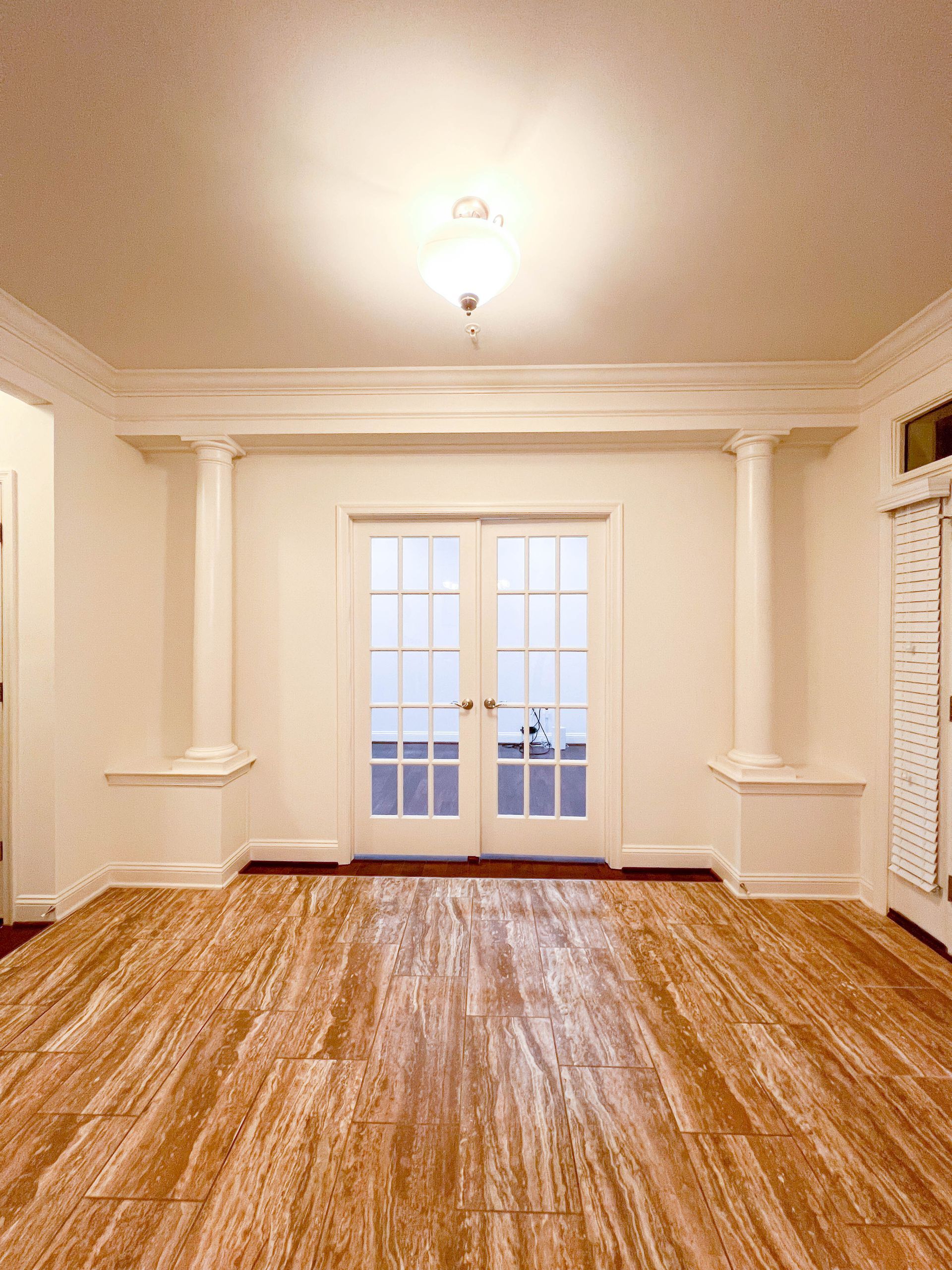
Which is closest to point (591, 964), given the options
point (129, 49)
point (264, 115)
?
point (264, 115)

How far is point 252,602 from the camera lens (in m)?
3.46

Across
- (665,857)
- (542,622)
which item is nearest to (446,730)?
(542,622)

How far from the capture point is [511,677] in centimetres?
352

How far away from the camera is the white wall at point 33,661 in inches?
108

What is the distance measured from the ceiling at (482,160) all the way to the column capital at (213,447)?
25.6 inches

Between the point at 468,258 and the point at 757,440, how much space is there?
6.64 feet

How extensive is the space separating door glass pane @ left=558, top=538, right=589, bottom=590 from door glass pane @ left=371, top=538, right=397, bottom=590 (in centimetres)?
100

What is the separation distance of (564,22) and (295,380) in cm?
212

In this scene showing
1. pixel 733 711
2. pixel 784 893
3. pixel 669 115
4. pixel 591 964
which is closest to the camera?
pixel 669 115

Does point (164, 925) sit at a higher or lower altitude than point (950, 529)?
lower

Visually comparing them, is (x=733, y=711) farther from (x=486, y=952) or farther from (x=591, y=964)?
(x=486, y=952)

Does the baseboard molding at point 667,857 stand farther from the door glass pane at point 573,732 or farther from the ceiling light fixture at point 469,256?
the ceiling light fixture at point 469,256

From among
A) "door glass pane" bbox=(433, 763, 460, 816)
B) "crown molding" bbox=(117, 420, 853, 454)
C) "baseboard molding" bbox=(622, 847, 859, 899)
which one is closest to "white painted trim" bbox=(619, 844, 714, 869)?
"baseboard molding" bbox=(622, 847, 859, 899)

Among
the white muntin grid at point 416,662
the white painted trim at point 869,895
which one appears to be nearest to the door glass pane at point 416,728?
the white muntin grid at point 416,662
